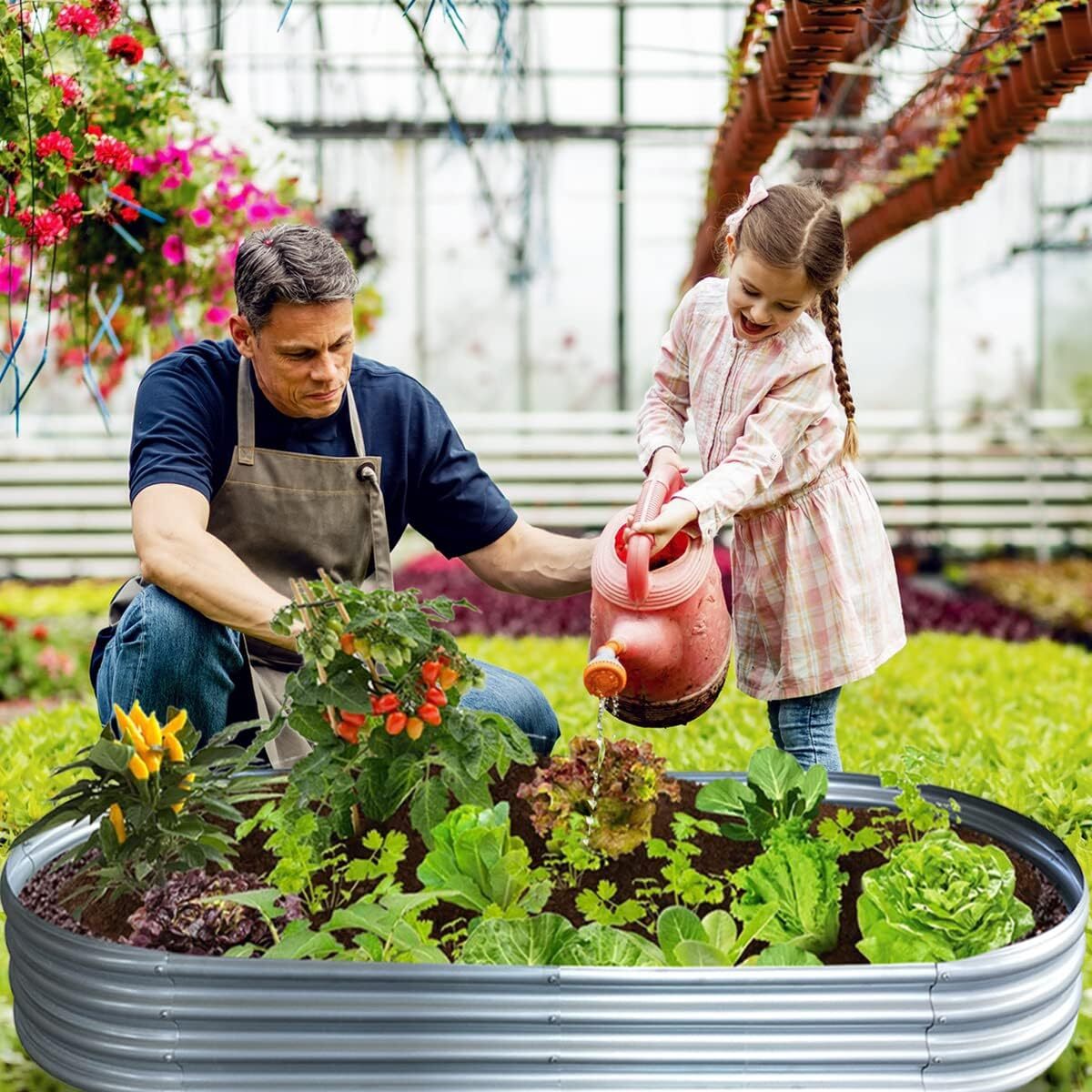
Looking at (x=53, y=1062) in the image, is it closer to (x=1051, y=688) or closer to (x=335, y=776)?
(x=335, y=776)

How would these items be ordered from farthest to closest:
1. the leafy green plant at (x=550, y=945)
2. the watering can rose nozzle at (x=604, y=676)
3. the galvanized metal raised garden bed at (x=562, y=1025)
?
the watering can rose nozzle at (x=604, y=676) → the leafy green plant at (x=550, y=945) → the galvanized metal raised garden bed at (x=562, y=1025)

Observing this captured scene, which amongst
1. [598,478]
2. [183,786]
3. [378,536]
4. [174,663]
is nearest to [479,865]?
[183,786]

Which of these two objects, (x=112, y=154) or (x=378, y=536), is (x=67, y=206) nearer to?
(x=112, y=154)

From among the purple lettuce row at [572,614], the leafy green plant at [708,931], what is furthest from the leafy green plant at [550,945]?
the purple lettuce row at [572,614]

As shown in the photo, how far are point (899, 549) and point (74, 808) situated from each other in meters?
6.88

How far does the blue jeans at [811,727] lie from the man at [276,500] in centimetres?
40

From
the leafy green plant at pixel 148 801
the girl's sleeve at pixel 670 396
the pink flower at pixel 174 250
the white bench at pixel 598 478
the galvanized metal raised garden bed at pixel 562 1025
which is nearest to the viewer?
the galvanized metal raised garden bed at pixel 562 1025

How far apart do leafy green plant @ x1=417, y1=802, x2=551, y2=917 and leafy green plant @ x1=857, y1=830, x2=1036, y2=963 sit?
15.2 inches

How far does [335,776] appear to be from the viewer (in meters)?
1.63

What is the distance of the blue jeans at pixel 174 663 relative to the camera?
6.52 feet

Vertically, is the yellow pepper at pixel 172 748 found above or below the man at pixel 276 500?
below

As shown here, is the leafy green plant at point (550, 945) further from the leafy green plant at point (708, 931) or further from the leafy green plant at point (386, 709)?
the leafy green plant at point (386, 709)

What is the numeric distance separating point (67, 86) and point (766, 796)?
4.60 feet

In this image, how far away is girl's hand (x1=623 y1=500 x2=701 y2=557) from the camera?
1813 millimetres
